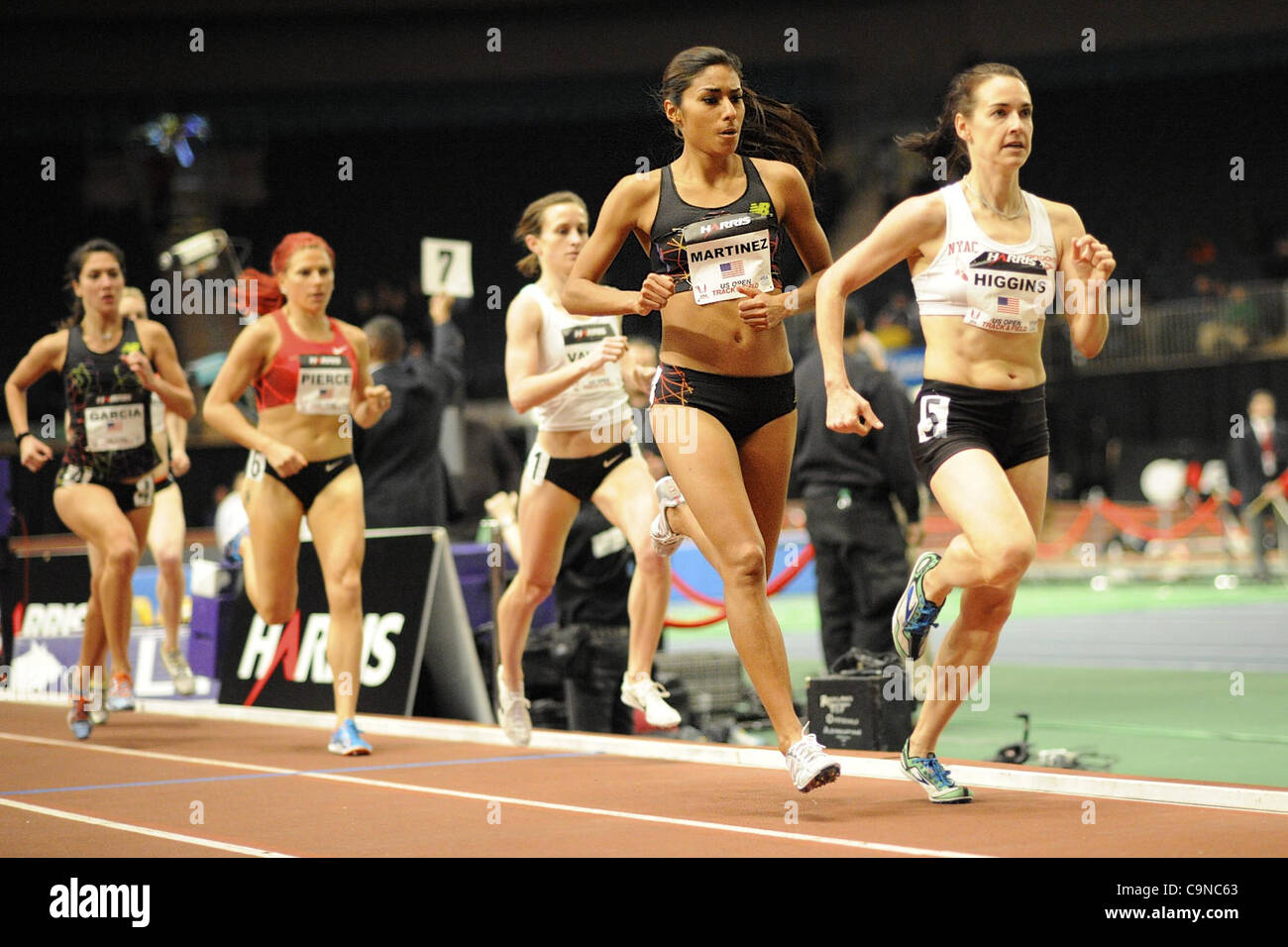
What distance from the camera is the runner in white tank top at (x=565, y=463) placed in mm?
6637

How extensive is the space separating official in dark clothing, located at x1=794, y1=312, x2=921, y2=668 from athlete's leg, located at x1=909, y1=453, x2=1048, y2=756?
132 inches

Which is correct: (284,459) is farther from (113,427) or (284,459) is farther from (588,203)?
(588,203)

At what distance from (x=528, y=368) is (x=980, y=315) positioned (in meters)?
2.56

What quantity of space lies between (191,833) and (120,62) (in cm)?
2636

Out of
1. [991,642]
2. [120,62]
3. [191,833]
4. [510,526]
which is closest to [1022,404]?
[991,642]

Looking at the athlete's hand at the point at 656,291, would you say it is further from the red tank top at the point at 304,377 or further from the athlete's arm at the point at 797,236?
the red tank top at the point at 304,377

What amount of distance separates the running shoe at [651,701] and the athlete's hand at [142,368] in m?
3.15

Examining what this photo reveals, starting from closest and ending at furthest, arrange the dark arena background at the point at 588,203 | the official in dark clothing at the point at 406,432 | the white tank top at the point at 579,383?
the white tank top at the point at 579,383, the dark arena background at the point at 588,203, the official in dark clothing at the point at 406,432

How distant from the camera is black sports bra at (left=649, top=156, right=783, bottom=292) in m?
5.08

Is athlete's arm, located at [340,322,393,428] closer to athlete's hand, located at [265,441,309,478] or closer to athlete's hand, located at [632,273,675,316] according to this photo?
athlete's hand, located at [265,441,309,478]

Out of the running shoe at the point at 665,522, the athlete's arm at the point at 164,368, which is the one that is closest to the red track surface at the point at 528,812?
the running shoe at the point at 665,522

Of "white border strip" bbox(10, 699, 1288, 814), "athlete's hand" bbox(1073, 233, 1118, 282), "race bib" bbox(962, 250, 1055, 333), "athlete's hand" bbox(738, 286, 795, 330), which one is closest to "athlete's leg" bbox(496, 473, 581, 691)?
"white border strip" bbox(10, 699, 1288, 814)

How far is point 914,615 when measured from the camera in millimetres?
5004

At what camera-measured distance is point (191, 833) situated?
478 centimetres
